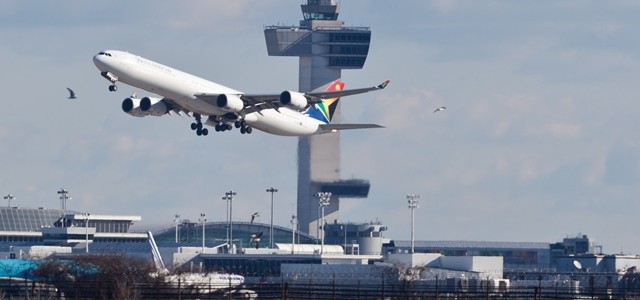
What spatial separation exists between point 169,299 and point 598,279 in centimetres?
5370

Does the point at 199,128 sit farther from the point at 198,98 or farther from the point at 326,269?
the point at 326,269

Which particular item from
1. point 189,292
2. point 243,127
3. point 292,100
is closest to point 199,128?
point 243,127

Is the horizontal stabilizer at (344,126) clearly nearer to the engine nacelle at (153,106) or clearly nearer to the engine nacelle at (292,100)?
the engine nacelle at (292,100)

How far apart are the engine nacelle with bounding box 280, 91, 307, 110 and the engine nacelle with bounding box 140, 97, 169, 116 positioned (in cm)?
817

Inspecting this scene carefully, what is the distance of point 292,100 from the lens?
88250mm

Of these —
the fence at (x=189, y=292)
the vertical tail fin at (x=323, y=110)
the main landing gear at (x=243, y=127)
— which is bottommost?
the fence at (x=189, y=292)

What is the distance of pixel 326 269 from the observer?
369 feet

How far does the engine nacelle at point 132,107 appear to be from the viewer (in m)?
90.6

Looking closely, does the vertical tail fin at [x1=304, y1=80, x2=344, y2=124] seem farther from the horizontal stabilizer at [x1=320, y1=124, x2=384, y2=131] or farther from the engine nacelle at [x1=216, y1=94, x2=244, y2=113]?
the engine nacelle at [x1=216, y1=94, x2=244, y2=113]

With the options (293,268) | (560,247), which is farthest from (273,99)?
(560,247)

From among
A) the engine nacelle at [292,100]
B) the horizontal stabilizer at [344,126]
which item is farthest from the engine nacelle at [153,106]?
the horizontal stabilizer at [344,126]

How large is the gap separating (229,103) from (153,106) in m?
5.48

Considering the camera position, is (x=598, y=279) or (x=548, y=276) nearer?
(x=598, y=279)

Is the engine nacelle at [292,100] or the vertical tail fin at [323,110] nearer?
the engine nacelle at [292,100]
